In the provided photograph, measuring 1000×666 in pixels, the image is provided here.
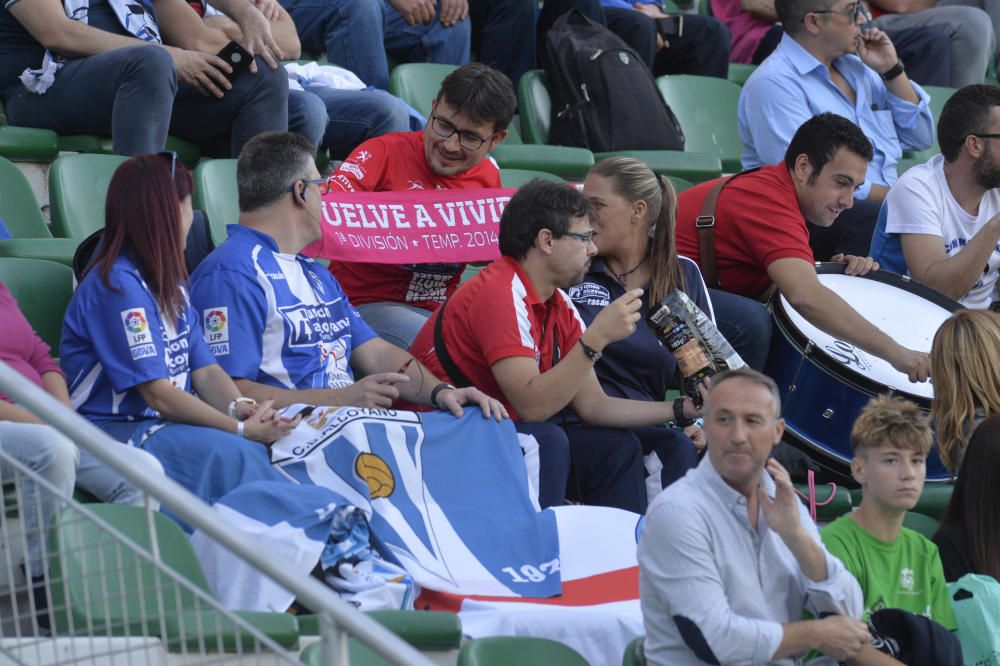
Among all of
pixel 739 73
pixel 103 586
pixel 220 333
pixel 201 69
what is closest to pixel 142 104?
pixel 201 69

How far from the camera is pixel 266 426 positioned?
4.00m

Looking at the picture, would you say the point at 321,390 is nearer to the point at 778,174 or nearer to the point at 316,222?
the point at 316,222

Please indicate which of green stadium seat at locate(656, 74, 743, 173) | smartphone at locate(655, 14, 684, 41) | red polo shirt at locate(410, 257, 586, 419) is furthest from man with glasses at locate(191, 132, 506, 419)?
smartphone at locate(655, 14, 684, 41)

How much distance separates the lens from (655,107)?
713 centimetres

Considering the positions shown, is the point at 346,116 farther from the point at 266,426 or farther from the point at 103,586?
the point at 103,586

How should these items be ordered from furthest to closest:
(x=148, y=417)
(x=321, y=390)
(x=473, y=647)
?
1. (x=321, y=390)
2. (x=148, y=417)
3. (x=473, y=647)

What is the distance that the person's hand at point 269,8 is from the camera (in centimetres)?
Result: 618

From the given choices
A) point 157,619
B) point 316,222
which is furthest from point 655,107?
point 157,619

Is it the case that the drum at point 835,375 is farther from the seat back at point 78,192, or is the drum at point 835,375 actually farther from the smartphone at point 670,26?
the smartphone at point 670,26

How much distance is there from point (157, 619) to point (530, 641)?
85 centimetres

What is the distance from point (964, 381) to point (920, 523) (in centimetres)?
45

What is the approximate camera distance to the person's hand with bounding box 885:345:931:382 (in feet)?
16.1

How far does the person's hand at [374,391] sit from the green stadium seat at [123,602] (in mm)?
1248

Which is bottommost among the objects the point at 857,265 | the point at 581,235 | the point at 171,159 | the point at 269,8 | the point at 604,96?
the point at 857,265
